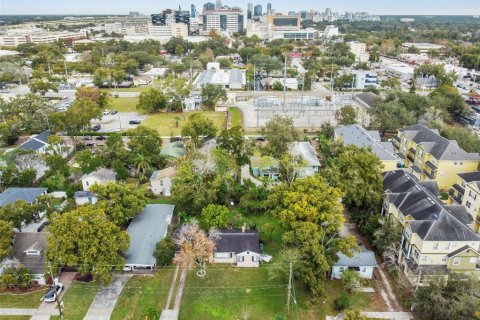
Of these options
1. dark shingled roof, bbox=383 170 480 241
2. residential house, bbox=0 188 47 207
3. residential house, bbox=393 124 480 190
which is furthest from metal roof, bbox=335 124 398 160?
residential house, bbox=0 188 47 207

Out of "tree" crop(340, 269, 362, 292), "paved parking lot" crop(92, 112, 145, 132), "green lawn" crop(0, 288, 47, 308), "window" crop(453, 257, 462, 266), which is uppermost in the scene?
"paved parking lot" crop(92, 112, 145, 132)

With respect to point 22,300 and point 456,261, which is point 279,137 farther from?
point 22,300

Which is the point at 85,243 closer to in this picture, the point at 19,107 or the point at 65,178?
the point at 65,178

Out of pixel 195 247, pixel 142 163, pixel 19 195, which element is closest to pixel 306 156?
pixel 142 163

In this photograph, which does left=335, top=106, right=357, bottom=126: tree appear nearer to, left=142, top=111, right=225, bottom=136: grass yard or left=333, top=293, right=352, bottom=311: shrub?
left=142, top=111, right=225, bottom=136: grass yard

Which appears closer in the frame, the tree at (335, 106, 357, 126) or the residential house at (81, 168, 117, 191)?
the residential house at (81, 168, 117, 191)

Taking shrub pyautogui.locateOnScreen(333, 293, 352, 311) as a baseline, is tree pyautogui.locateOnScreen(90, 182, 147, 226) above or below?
above

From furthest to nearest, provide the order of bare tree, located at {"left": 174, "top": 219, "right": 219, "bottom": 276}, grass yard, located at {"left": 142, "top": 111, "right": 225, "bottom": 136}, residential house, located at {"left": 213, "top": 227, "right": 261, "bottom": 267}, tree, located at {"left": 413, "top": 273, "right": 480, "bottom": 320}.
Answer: grass yard, located at {"left": 142, "top": 111, "right": 225, "bottom": 136} → residential house, located at {"left": 213, "top": 227, "right": 261, "bottom": 267} → bare tree, located at {"left": 174, "top": 219, "right": 219, "bottom": 276} → tree, located at {"left": 413, "top": 273, "right": 480, "bottom": 320}
